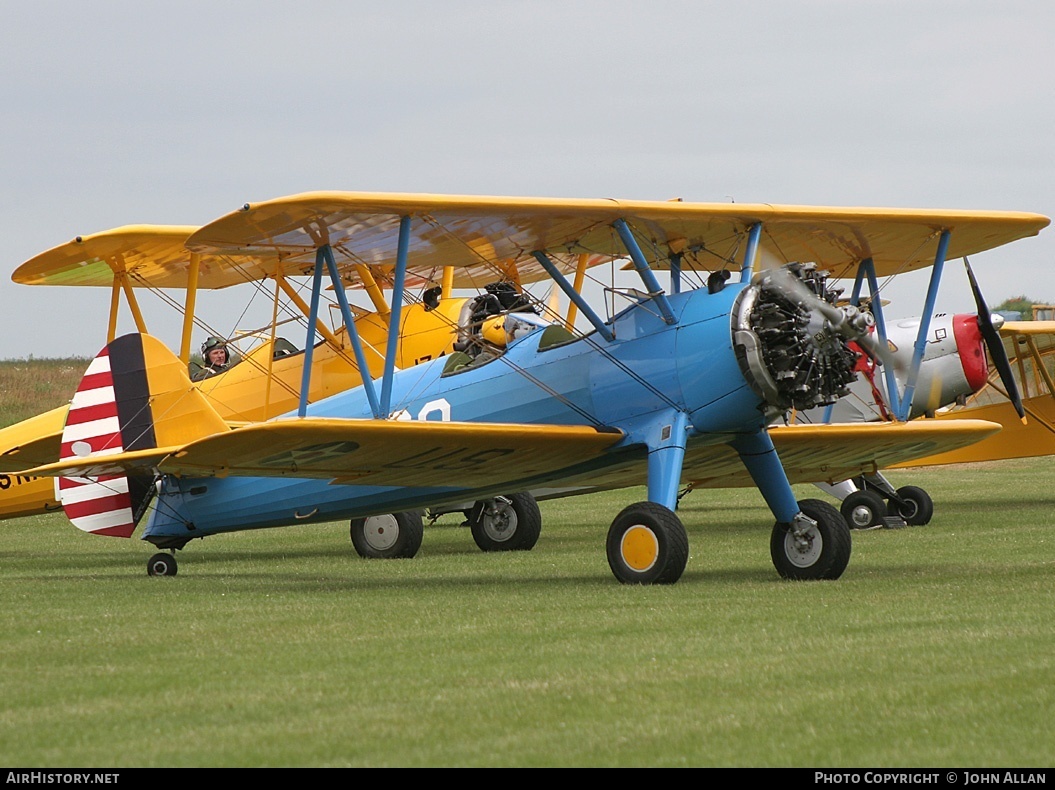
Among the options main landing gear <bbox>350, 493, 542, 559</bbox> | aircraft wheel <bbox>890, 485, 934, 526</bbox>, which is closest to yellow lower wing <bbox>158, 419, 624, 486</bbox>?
main landing gear <bbox>350, 493, 542, 559</bbox>

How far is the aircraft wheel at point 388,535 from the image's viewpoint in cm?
1478

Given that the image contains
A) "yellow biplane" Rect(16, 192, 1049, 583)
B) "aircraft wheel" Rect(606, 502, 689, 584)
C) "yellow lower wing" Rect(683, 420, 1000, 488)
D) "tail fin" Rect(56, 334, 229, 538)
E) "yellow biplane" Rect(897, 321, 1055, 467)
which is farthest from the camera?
"yellow biplane" Rect(897, 321, 1055, 467)

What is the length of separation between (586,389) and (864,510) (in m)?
7.29

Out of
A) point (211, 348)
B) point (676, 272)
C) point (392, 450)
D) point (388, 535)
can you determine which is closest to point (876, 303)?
point (676, 272)

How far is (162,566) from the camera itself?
12.9 m

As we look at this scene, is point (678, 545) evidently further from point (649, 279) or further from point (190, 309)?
point (190, 309)

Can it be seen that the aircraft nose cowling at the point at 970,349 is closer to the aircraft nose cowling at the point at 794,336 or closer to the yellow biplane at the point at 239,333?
the yellow biplane at the point at 239,333

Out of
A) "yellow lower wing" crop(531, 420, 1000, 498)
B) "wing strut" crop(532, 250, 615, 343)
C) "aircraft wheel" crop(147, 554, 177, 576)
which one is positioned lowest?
"aircraft wheel" crop(147, 554, 177, 576)

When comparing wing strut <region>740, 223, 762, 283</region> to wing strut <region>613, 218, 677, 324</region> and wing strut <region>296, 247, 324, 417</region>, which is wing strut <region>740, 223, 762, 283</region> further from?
wing strut <region>296, 247, 324, 417</region>

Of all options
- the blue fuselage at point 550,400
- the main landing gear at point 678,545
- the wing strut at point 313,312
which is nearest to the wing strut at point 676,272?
the blue fuselage at point 550,400

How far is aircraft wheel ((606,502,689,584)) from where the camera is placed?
9.88 meters

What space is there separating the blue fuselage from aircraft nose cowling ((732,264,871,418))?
0.52 feet

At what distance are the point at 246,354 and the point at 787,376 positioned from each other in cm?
934

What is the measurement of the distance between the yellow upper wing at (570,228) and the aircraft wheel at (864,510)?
457 cm
